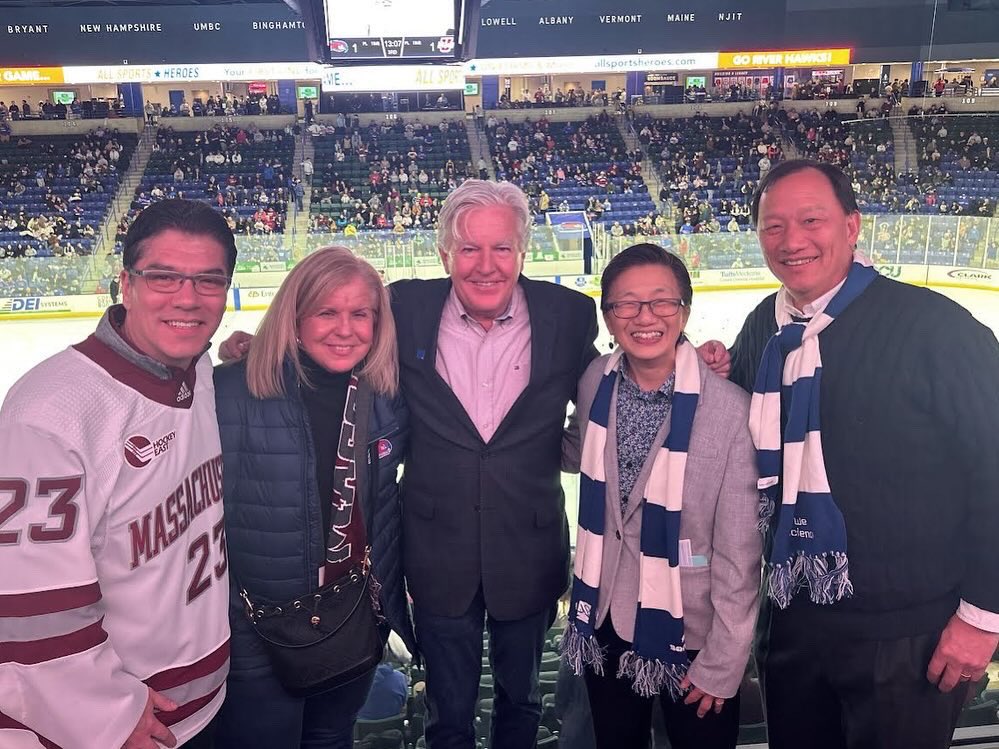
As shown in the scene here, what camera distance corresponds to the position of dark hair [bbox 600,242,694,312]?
1359 mm

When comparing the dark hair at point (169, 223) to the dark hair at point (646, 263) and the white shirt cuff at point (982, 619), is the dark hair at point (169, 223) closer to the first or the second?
the dark hair at point (646, 263)

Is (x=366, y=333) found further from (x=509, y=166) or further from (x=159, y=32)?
(x=509, y=166)

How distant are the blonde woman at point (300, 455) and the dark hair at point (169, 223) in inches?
7.3

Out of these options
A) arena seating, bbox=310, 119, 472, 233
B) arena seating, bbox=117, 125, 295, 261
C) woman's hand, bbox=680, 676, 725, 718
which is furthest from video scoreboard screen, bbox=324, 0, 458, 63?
arena seating, bbox=117, 125, 295, 261

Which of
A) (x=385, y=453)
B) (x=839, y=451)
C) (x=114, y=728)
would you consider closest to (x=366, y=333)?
(x=385, y=453)

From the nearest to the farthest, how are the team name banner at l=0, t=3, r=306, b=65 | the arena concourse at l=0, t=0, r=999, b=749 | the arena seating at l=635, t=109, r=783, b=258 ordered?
1. the arena concourse at l=0, t=0, r=999, b=749
2. the team name banner at l=0, t=3, r=306, b=65
3. the arena seating at l=635, t=109, r=783, b=258

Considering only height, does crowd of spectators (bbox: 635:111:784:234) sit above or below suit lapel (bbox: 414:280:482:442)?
above

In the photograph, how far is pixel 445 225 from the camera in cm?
154

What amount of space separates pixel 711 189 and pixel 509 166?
412cm

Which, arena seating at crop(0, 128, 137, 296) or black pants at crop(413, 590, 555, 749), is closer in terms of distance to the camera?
black pants at crop(413, 590, 555, 749)

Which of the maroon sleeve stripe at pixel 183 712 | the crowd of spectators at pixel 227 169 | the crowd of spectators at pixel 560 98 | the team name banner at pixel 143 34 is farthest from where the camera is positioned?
the crowd of spectators at pixel 560 98

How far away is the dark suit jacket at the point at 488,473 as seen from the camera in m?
1.49

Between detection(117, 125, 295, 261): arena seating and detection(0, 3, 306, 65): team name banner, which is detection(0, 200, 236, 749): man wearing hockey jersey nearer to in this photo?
detection(117, 125, 295, 261): arena seating

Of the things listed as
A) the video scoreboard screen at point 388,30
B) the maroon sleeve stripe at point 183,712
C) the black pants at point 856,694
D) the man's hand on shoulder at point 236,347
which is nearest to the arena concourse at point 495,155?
the video scoreboard screen at point 388,30
